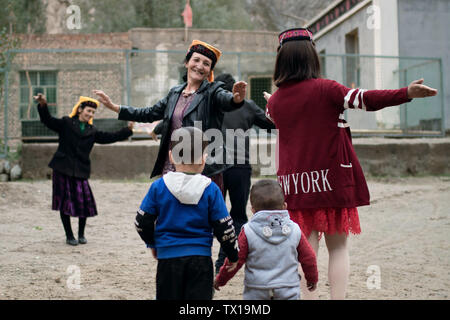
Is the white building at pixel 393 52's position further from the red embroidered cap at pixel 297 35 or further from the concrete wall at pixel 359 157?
the red embroidered cap at pixel 297 35

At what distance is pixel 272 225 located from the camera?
103 inches

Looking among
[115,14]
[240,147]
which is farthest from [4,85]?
[115,14]

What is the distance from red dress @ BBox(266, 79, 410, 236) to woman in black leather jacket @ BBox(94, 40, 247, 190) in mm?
520

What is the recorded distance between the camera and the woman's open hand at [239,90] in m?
3.17

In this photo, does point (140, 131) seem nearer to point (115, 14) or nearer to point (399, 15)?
point (399, 15)

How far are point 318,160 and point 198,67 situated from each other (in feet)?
3.97

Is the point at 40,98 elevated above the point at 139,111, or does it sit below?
above

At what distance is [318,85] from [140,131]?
8.72 m

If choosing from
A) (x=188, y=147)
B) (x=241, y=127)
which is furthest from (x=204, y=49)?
(x=241, y=127)

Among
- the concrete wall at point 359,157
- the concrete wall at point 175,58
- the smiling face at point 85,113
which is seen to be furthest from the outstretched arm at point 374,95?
the concrete wall at point 175,58

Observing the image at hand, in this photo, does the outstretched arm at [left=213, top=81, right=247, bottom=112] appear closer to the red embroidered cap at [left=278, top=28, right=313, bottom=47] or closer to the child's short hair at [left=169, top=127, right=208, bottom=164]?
the red embroidered cap at [left=278, top=28, right=313, bottom=47]

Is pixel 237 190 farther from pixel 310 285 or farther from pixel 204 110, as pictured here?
pixel 310 285

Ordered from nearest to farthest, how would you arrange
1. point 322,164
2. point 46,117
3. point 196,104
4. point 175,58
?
point 322,164
point 196,104
point 46,117
point 175,58

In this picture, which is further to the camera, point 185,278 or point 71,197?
point 71,197
